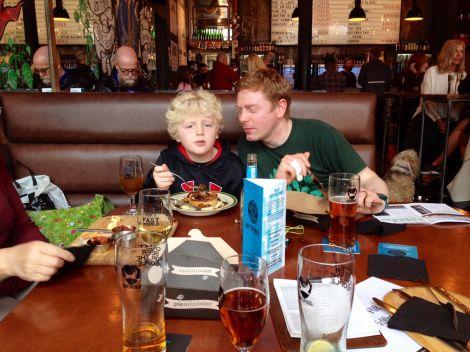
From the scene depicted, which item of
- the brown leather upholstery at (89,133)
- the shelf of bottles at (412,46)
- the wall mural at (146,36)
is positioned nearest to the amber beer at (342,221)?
the brown leather upholstery at (89,133)

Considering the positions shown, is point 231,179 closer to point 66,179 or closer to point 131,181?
point 131,181

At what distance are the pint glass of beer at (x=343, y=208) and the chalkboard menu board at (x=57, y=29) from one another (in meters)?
3.12

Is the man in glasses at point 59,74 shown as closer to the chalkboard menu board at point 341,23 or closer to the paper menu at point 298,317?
the paper menu at point 298,317

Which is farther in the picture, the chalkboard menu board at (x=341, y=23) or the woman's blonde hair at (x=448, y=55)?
the chalkboard menu board at (x=341, y=23)

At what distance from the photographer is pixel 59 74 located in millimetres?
3752

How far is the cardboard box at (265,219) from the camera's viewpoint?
0.97 meters

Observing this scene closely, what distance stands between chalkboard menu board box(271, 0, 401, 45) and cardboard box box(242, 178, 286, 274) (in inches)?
364

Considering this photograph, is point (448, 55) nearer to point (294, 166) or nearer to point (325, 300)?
point (294, 166)

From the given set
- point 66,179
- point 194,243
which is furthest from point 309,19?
point 194,243

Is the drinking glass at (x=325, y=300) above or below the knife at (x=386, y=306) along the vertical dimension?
above

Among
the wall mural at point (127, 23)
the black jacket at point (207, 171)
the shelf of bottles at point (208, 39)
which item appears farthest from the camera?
the shelf of bottles at point (208, 39)

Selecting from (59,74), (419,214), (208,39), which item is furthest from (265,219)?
(208,39)

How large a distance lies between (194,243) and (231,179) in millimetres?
1095

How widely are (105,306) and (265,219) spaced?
41cm
